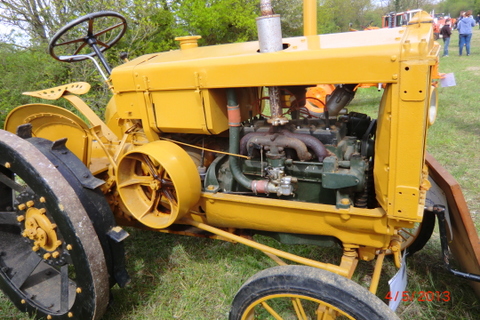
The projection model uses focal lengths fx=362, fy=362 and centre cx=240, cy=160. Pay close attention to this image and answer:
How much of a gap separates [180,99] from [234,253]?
52.1 inches

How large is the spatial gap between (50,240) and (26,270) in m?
0.41

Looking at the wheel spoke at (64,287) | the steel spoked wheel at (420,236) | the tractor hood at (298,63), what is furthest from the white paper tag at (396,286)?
the wheel spoke at (64,287)

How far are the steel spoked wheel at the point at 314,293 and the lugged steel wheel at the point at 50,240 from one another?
0.73 metres

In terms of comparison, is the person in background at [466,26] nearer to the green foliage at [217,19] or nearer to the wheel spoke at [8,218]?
the green foliage at [217,19]

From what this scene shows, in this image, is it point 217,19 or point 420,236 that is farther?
point 217,19

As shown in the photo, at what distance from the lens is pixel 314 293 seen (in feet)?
4.97

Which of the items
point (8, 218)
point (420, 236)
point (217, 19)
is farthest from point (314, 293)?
point (217, 19)

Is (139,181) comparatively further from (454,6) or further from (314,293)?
(454,6)

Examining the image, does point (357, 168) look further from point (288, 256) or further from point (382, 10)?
point (382, 10)

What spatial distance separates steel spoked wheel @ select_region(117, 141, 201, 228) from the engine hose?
210mm

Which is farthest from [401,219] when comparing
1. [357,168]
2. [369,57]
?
[369,57]

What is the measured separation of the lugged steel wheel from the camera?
1.73 metres

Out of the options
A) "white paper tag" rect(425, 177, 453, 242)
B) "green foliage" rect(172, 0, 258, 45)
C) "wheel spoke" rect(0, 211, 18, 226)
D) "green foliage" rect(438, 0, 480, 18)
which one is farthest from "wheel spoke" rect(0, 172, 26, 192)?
"green foliage" rect(438, 0, 480, 18)

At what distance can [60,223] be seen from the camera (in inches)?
68.7
